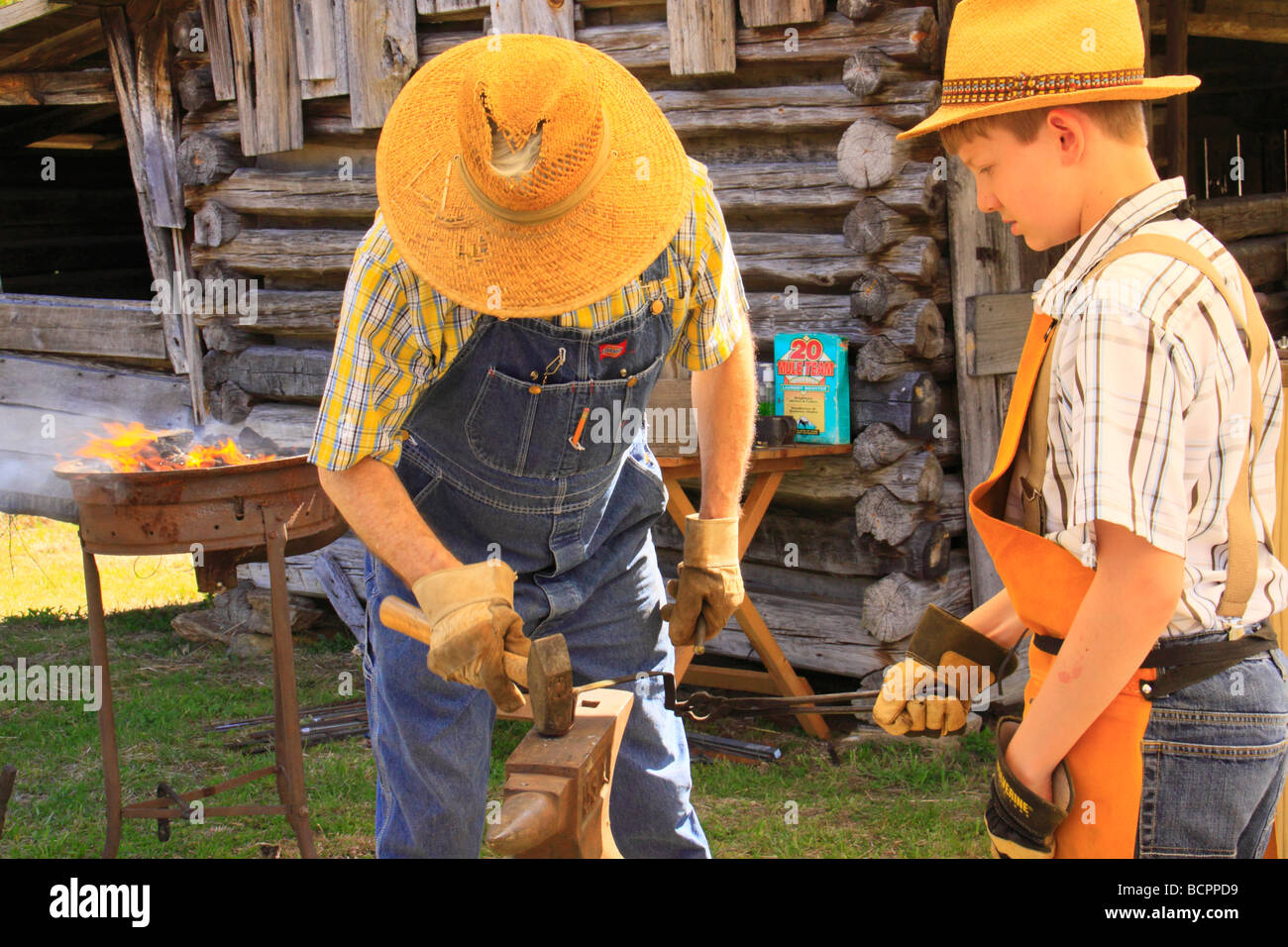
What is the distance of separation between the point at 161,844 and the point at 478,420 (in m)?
3.25

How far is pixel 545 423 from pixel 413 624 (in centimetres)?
57

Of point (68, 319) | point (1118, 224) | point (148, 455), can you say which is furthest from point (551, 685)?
point (68, 319)

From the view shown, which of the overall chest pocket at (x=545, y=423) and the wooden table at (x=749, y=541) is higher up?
the overall chest pocket at (x=545, y=423)

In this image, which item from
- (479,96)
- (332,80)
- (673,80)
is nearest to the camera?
(479,96)

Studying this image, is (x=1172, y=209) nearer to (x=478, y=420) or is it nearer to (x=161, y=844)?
(x=478, y=420)

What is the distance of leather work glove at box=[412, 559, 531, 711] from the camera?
243 centimetres

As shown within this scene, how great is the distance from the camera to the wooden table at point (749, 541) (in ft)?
16.9

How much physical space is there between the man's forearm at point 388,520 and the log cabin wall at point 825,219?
317cm

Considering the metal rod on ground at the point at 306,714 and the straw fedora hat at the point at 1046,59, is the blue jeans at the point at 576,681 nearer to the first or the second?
the straw fedora hat at the point at 1046,59

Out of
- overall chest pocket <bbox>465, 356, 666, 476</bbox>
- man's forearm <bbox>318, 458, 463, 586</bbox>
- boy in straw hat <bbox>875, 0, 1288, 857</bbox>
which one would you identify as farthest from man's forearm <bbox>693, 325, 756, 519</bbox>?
boy in straw hat <bbox>875, 0, 1288, 857</bbox>

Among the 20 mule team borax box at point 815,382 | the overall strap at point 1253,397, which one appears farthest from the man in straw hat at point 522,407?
the 20 mule team borax box at point 815,382

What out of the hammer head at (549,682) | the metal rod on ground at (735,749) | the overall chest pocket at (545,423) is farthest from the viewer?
the metal rod on ground at (735,749)

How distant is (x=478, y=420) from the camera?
110 inches

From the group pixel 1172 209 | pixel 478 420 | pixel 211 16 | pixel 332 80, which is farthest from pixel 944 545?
pixel 211 16
